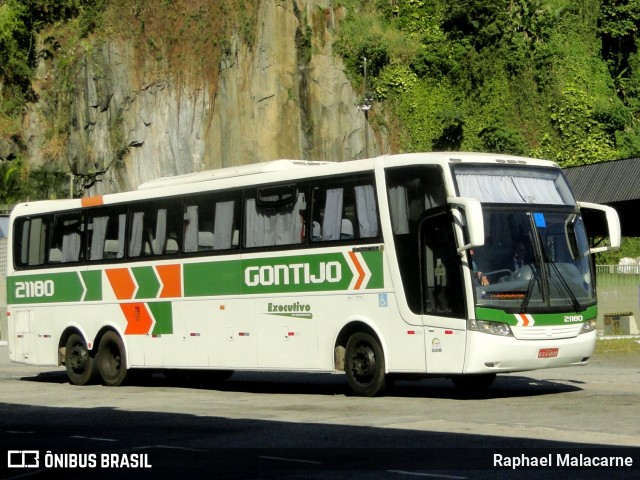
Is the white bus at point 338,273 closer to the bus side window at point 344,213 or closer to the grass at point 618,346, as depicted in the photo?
the bus side window at point 344,213

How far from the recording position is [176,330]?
23.0 metres

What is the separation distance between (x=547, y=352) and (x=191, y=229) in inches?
284

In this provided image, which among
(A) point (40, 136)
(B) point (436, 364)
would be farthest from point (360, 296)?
(A) point (40, 136)

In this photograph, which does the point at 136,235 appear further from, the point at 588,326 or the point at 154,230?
the point at 588,326

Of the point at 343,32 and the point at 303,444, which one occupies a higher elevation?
the point at 343,32

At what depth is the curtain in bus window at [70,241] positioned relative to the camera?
2533 cm

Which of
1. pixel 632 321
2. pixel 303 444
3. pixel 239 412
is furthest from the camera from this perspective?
pixel 632 321

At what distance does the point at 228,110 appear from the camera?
70.1 meters

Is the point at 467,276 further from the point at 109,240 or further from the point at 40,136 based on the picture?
the point at 40,136

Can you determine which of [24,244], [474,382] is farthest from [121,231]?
[474,382]

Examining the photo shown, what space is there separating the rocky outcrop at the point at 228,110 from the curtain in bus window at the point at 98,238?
4424 cm

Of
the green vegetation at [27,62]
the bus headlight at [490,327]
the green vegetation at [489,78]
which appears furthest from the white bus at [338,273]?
the green vegetation at [27,62]

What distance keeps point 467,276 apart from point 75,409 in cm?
573

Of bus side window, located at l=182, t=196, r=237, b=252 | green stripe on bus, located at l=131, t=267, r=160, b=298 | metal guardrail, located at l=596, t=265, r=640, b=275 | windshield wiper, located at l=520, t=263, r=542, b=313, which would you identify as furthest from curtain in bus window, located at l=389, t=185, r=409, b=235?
metal guardrail, located at l=596, t=265, r=640, b=275
